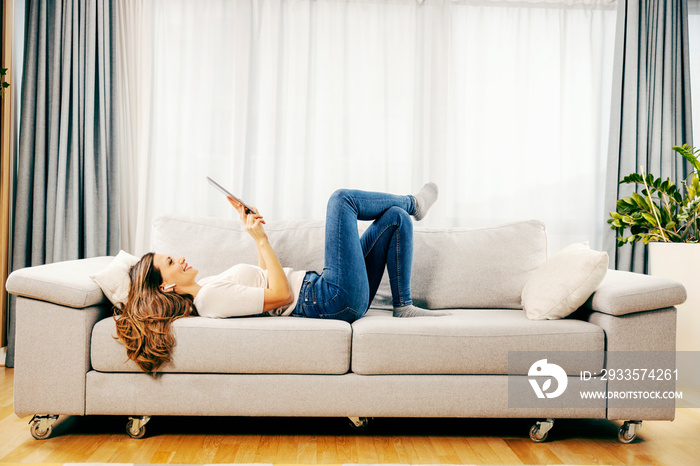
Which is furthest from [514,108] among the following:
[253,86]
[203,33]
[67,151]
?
[67,151]

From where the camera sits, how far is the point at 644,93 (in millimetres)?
3584

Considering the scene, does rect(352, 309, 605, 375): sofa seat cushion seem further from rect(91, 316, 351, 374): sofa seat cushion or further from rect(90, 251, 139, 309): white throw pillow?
rect(90, 251, 139, 309): white throw pillow

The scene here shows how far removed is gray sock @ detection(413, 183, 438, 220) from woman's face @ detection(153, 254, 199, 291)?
3.47 feet

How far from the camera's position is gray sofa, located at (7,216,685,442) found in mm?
2088

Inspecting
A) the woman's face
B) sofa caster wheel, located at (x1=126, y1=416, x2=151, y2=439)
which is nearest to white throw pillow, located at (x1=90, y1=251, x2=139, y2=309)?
the woman's face

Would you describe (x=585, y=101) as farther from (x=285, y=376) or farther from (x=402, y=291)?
(x=285, y=376)

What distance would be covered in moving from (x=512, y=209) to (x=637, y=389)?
1.70m

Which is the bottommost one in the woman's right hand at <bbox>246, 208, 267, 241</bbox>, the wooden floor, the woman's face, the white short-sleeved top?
the wooden floor

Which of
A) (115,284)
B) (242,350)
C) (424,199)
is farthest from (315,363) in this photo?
(424,199)

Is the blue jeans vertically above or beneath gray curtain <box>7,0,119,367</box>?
beneath

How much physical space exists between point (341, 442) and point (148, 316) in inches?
34.3

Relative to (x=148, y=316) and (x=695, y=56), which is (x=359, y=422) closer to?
(x=148, y=316)

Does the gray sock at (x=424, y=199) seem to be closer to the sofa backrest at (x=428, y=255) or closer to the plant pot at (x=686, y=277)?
the sofa backrest at (x=428, y=255)

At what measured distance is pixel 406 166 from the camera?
3.65 m
